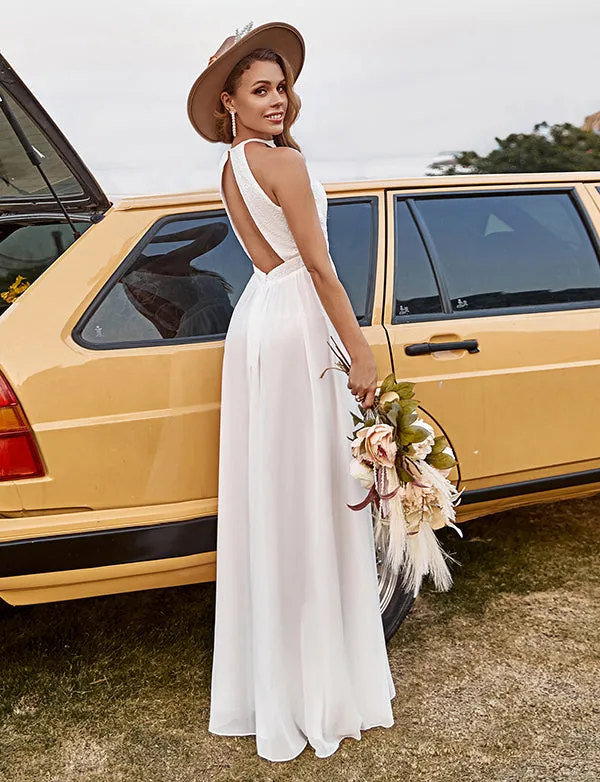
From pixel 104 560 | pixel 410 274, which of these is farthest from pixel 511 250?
pixel 104 560

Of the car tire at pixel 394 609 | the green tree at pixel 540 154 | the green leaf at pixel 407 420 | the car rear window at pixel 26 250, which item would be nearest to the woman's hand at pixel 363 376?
the green leaf at pixel 407 420

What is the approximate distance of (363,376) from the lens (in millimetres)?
1915

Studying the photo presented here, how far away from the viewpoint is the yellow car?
209 cm

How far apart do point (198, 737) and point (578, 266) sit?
2055 millimetres

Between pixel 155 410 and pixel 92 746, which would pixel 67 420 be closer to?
pixel 155 410

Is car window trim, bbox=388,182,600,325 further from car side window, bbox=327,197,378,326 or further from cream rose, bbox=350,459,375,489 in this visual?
cream rose, bbox=350,459,375,489

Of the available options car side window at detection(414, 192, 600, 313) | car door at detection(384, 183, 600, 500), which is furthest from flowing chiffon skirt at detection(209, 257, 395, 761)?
car side window at detection(414, 192, 600, 313)

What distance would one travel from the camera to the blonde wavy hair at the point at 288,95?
74.1 inches

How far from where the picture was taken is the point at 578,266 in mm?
2840

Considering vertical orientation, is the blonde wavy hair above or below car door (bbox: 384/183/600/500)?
above

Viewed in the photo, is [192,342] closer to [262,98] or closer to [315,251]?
[315,251]

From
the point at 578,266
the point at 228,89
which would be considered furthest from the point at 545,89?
the point at 228,89

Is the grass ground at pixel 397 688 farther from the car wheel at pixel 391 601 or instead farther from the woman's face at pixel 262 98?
the woman's face at pixel 262 98

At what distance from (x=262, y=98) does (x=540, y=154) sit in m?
4.89
